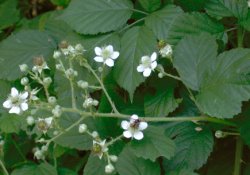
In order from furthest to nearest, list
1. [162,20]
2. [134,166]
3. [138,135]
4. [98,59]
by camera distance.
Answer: [162,20] → [98,59] → [134,166] → [138,135]

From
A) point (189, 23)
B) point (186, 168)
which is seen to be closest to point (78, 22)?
point (189, 23)

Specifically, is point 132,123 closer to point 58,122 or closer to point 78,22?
point 58,122

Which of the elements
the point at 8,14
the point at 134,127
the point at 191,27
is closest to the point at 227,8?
the point at 191,27

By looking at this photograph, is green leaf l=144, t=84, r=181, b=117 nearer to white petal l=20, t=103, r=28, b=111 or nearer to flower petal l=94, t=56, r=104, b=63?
flower petal l=94, t=56, r=104, b=63

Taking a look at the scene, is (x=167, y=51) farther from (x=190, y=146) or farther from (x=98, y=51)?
(x=190, y=146)

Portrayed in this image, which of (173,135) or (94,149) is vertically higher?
(94,149)

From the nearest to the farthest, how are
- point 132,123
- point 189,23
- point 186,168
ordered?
1. point 132,123
2. point 186,168
3. point 189,23
